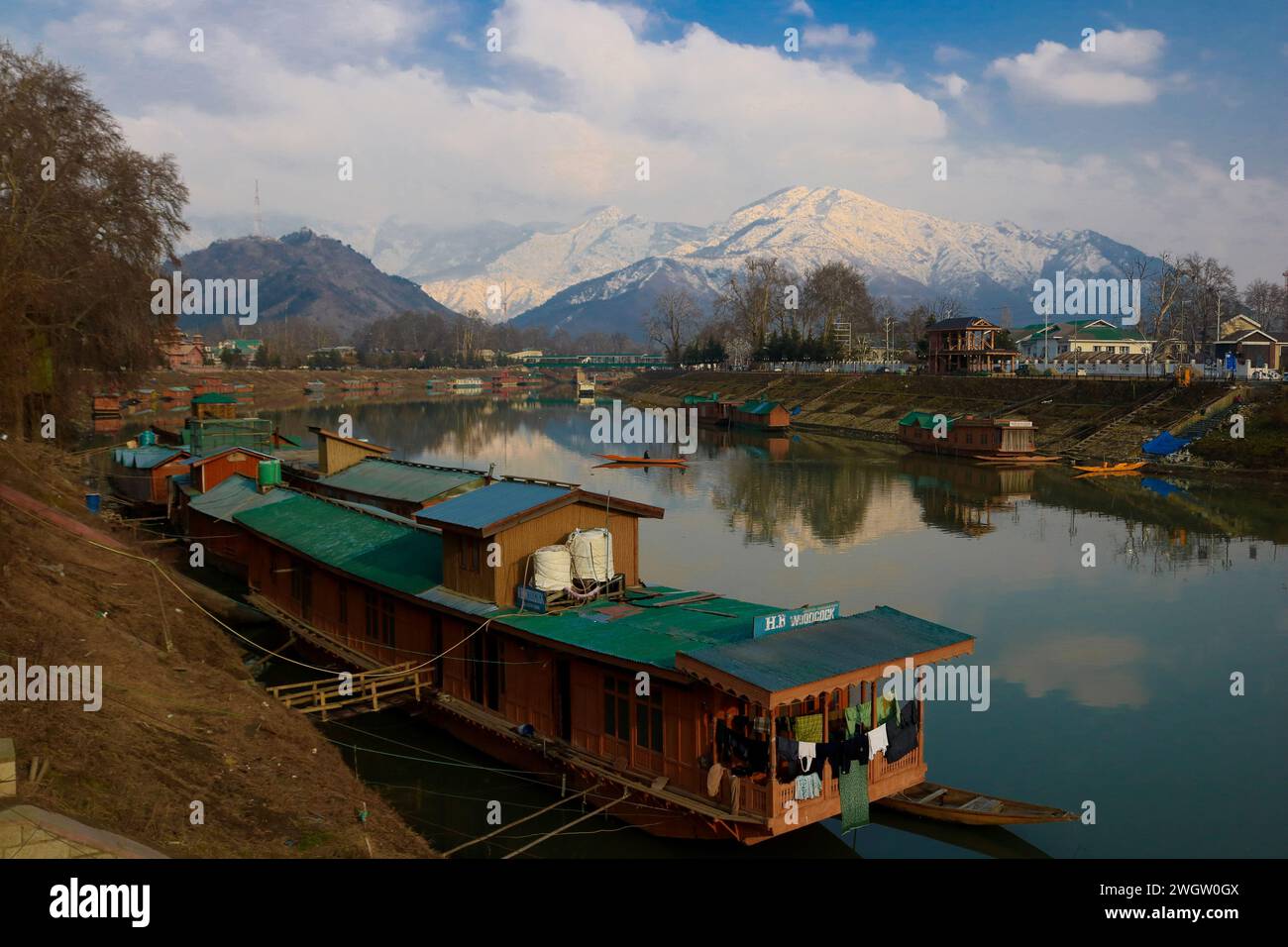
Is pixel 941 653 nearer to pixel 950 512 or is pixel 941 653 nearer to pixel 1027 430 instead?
pixel 950 512

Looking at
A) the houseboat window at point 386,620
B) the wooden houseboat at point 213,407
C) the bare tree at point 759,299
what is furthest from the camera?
the bare tree at point 759,299

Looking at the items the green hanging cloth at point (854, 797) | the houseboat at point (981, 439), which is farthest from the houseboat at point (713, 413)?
the green hanging cloth at point (854, 797)

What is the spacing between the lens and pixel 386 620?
82.3 ft

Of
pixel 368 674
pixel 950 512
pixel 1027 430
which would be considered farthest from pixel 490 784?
pixel 1027 430

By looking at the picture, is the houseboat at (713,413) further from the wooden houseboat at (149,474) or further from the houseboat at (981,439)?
the wooden houseboat at (149,474)

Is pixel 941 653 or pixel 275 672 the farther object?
pixel 275 672

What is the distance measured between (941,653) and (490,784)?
9.12 meters

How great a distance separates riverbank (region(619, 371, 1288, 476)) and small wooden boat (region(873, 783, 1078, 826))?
51.3 meters

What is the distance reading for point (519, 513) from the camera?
2164cm

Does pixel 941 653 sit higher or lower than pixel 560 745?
higher

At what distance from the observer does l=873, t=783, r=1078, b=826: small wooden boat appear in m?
17.5

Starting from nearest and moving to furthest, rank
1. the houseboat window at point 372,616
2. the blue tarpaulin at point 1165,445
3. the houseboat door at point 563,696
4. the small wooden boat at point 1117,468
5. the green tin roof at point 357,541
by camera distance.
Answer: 1. the houseboat door at point 563,696
2. the green tin roof at point 357,541
3. the houseboat window at point 372,616
4. the small wooden boat at point 1117,468
5. the blue tarpaulin at point 1165,445

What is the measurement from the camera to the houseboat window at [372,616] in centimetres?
2556

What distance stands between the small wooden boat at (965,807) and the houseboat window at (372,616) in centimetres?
1301
